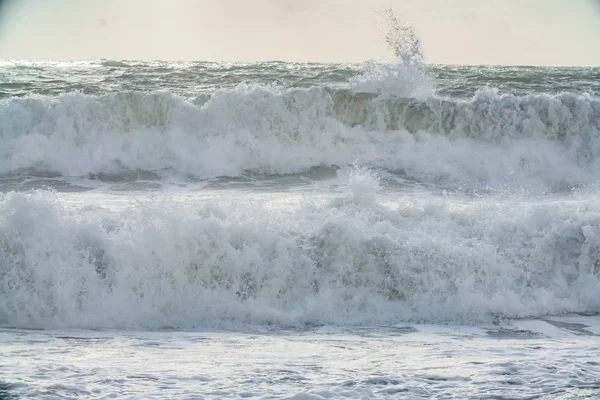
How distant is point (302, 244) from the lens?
7.34 metres

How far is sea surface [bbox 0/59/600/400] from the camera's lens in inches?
184

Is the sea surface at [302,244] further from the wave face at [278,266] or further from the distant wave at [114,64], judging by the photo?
the distant wave at [114,64]

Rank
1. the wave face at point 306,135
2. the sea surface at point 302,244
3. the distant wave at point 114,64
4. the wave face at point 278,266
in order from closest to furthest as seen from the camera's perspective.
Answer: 1. the sea surface at point 302,244
2. the wave face at point 278,266
3. the wave face at point 306,135
4. the distant wave at point 114,64

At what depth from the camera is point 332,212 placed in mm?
7883

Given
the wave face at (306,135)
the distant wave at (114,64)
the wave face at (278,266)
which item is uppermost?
the distant wave at (114,64)

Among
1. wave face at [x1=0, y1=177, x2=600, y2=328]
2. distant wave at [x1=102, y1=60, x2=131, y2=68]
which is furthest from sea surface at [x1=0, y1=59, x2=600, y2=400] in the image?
distant wave at [x1=102, y1=60, x2=131, y2=68]

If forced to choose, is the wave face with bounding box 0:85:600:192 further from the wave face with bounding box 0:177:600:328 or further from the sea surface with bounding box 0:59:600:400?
the wave face with bounding box 0:177:600:328

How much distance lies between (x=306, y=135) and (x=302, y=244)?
570 cm

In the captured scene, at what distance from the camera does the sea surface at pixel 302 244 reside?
184 inches

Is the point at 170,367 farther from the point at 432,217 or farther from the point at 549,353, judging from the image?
the point at 432,217

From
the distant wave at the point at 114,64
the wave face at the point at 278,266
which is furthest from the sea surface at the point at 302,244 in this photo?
the distant wave at the point at 114,64

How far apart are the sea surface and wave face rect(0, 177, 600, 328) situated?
21 mm

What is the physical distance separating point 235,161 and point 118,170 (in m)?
1.94

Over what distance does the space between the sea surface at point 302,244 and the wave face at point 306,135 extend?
37 mm
